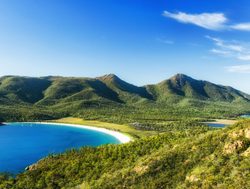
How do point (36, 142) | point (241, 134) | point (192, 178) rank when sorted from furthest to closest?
point (36, 142)
point (241, 134)
point (192, 178)

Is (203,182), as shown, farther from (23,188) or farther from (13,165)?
(13,165)

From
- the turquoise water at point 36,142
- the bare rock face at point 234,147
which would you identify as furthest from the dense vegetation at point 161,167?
the turquoise water at point 36,142

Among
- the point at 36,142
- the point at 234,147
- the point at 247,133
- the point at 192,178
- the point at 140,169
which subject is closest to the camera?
the point at 192,178

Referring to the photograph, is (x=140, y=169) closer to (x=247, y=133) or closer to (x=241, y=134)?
(x=241, y=134)

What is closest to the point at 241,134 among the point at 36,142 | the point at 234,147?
the point at 234,147

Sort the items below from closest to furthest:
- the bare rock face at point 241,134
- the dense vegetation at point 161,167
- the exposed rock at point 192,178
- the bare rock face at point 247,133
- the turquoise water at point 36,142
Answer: the dense vegetation at point 161,167 → the exposed rock at point 192,178 → the bare rock face at point 247,133 → the bare rock face at point 241,134 → the turquoise water at point 36,142

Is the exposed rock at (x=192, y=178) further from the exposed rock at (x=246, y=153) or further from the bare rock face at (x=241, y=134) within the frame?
the bare rock face at (x=241, y=134)

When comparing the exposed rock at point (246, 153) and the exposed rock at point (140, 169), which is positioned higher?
the exposed rock at point (246, 153)

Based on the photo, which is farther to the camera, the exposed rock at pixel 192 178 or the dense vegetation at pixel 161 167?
the exposed rock at pixel 192 178
